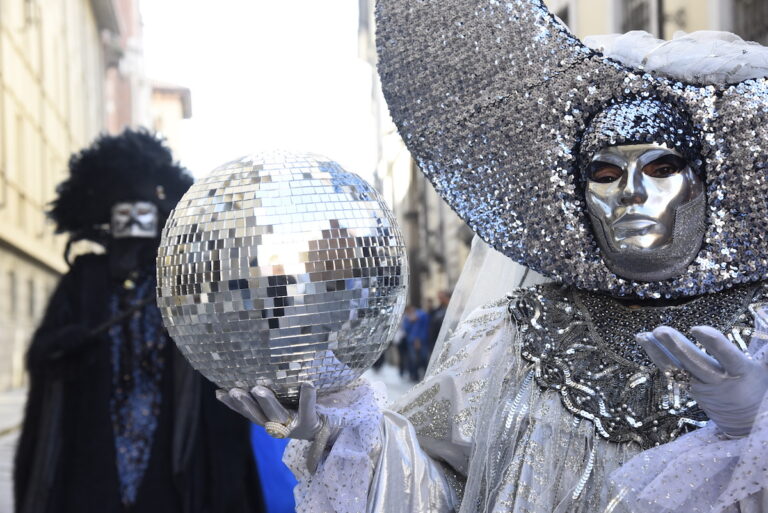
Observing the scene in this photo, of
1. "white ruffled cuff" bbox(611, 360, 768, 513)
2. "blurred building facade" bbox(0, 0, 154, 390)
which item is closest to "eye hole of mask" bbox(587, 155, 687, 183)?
"white ruffled cuff" bbox(611, 360, 768, 513)

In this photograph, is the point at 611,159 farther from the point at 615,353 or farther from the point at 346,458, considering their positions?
the point at 346,458

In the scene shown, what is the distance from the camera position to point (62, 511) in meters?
3.85

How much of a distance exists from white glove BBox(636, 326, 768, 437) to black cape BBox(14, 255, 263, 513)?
246 centimetres

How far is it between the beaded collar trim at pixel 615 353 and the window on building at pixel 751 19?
28.0 feet

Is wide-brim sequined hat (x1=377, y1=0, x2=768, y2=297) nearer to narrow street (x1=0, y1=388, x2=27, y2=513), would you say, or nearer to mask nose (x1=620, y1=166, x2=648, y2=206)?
mask nose (x1=620, y1=166, x2=648, y2=206)

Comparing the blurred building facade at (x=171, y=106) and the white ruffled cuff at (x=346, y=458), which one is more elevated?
the blurred building facade at (x=171, y=106)

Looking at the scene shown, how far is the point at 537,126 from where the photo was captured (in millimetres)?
2275

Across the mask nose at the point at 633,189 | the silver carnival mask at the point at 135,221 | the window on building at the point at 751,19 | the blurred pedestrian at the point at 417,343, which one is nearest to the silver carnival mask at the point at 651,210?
the mask nose at the point at 633,189

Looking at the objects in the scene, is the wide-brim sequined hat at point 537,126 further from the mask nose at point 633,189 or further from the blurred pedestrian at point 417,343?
the blurred pedestrian at point 417,343

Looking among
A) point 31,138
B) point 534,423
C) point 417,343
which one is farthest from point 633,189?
point 417,343

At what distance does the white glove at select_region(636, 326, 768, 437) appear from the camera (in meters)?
1.55

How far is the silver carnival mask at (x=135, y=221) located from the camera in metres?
4.19

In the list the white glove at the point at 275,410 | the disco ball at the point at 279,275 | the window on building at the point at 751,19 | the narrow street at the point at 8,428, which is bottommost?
the narrow street at the point at 8,428

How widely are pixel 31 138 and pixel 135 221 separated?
450 inches
